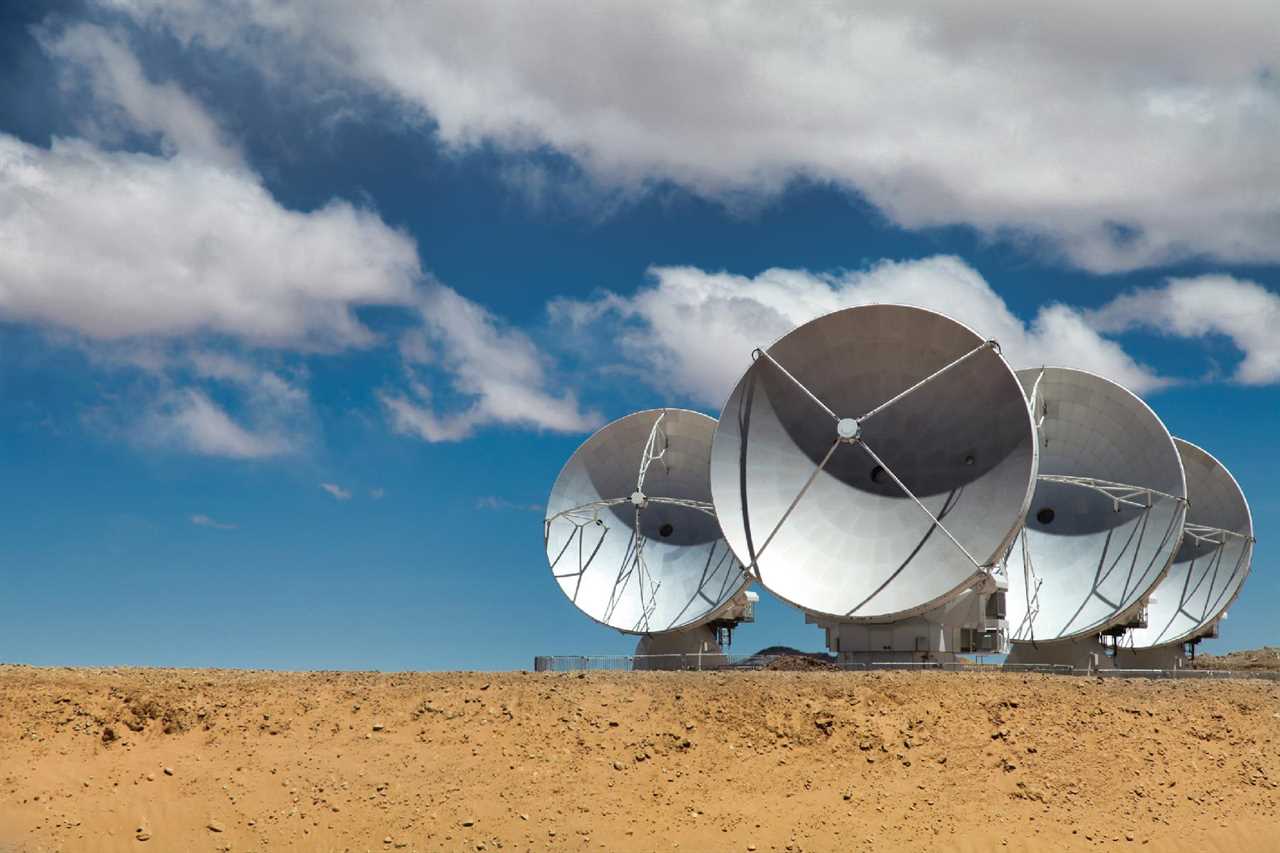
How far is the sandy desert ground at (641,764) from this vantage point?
3475cm

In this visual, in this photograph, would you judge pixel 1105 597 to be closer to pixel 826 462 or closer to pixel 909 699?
pixel 826 462

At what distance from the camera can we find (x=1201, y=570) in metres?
65.2

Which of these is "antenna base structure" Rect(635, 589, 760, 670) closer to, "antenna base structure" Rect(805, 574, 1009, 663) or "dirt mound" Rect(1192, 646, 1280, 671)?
A: "antenna base structure" Rect(805, 574, 1009, 663)

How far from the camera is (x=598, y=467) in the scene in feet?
190

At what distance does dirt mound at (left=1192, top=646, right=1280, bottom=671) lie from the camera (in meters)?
67.8

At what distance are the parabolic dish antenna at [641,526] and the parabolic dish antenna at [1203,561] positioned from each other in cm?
2133

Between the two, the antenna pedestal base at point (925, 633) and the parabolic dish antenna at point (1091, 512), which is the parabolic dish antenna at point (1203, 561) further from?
the antenna pedestal base at point (925, 633)

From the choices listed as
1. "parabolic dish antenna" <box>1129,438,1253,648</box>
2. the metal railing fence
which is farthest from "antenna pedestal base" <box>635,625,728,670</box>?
"parabolic dish antenna" <box>1129,438,1253,648</box>

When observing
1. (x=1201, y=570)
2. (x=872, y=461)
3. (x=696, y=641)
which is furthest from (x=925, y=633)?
(x=1201, y=570)

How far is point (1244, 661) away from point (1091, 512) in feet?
76.4

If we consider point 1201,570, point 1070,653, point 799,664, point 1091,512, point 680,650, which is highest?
point 1201,570

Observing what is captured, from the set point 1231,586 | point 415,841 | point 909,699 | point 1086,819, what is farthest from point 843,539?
point 1231,586

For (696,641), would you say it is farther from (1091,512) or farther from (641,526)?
(1091,512)

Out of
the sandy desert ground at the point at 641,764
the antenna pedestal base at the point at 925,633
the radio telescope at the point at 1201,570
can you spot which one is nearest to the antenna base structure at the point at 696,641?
the antenna pedestal base at the point at 925,633
